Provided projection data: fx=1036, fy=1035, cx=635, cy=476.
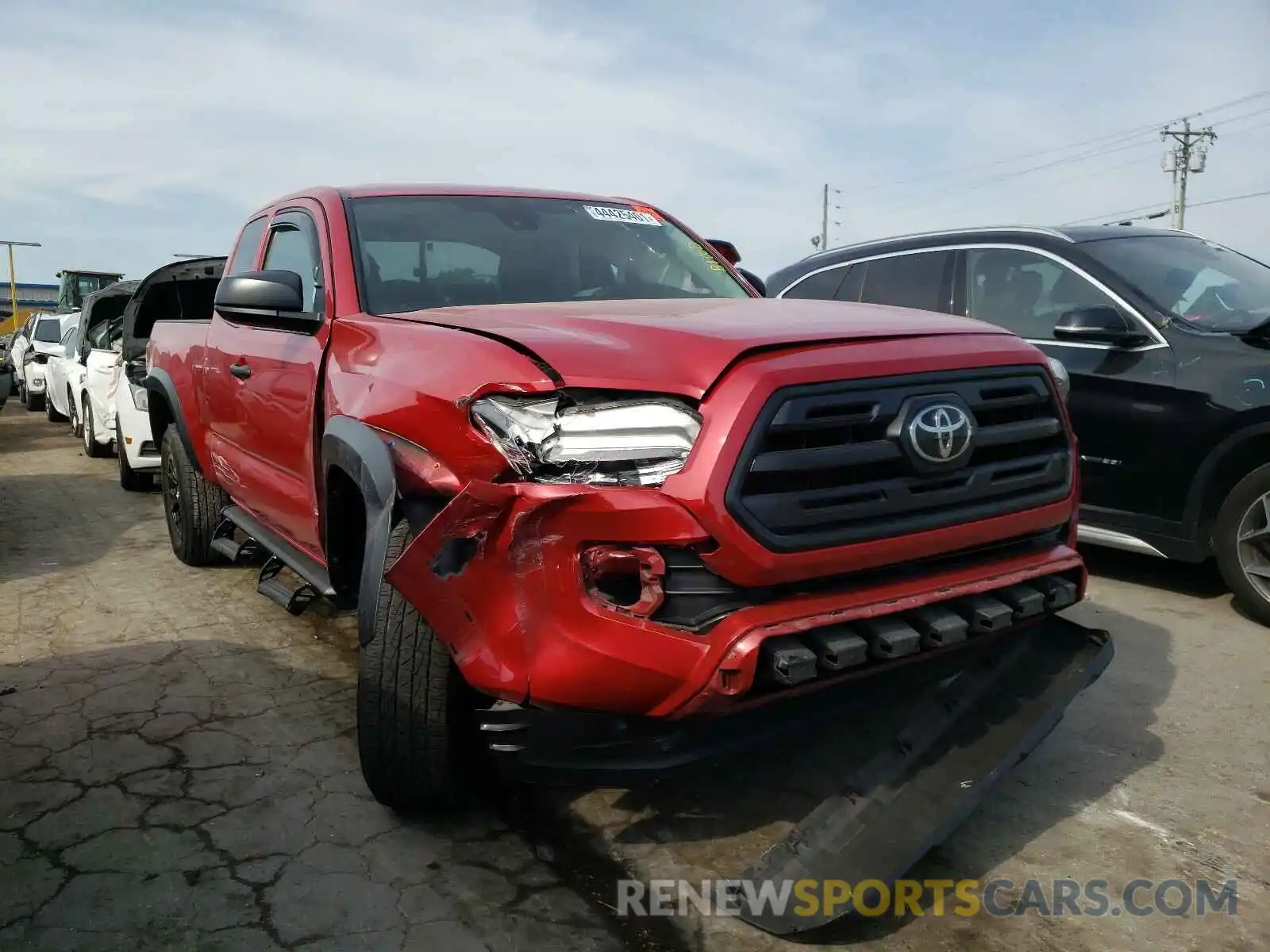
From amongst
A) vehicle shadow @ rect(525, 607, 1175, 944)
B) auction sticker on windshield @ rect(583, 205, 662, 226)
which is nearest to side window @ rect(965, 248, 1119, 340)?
auction sticker on windshield @ rect(583, 205, 662, 226)

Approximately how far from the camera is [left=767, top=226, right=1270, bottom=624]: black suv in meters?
4.59

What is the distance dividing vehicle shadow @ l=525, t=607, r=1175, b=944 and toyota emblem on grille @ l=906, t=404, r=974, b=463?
742 mm

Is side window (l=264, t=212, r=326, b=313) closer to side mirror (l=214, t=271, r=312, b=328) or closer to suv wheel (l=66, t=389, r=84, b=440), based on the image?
side mirror (l=214, t=271, r=312, b=328)

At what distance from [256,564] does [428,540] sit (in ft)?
13.4

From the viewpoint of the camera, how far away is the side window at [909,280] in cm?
590

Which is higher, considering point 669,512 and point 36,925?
point 669,512

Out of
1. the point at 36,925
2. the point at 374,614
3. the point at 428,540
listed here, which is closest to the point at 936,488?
the point at 428,540

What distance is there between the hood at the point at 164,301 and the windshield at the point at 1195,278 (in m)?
6.39

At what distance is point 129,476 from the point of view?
865cm

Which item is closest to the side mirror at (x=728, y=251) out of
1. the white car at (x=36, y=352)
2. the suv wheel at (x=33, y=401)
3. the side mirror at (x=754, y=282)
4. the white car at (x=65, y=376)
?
the side mirror at (x=754, y=282)

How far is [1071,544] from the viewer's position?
2871 mm

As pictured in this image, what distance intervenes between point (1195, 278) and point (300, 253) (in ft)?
14.2

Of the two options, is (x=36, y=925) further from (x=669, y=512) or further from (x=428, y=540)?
(x=669, y=512)

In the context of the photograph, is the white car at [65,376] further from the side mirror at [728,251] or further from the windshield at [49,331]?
the side mirror at [728,251]
